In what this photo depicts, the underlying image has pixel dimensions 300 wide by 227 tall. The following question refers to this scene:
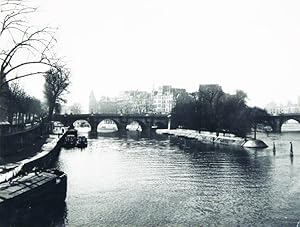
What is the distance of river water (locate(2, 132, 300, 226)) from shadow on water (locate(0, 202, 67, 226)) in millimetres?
60

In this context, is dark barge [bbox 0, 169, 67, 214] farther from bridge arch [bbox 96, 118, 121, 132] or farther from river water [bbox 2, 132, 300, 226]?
bridge arch [bbox 96, 118, 121, 132]

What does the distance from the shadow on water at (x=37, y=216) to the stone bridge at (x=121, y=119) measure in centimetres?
9417

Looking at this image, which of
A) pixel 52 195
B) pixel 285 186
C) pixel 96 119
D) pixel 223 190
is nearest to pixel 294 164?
pixel 285 186

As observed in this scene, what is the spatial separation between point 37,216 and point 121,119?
106 m

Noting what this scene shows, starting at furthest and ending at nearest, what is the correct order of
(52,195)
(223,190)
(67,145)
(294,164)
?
1. (67,145)
2. (294,164)
3. (223,190)
4. (52,195)

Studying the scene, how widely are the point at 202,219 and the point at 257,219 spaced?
3.35 m

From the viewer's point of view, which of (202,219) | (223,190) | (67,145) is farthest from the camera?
(67,145)

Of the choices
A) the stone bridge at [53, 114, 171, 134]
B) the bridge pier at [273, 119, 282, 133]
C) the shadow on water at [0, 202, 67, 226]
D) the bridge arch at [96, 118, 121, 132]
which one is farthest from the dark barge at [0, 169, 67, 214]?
the bridge pier at [273, 119, 282, 133]

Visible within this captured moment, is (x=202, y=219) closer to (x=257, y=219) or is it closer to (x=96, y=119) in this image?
(x=257, y=219)

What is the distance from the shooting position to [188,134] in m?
103

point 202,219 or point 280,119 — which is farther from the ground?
point 280,119

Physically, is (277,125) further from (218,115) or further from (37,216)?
(37,216)

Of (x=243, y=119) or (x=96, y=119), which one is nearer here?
(x=243, y=119)

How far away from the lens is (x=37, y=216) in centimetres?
2214
